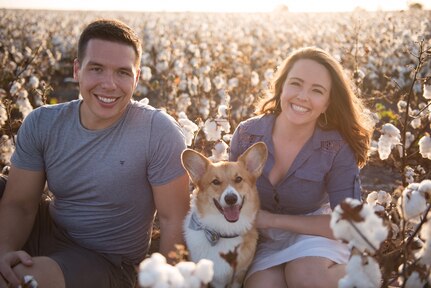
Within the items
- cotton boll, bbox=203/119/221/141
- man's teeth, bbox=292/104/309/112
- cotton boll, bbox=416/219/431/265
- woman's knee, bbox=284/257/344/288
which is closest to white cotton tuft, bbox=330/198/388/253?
cotton boll, bbox=416/219/431/265

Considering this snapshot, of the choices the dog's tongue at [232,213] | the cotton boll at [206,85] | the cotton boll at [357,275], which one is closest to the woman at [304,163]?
the dog's tongue at [232,213]

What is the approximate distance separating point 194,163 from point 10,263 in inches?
50.2

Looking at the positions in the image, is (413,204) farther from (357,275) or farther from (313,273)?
(313,273)

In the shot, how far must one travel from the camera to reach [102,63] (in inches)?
124

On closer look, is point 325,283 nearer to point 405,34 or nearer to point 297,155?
point 297,155

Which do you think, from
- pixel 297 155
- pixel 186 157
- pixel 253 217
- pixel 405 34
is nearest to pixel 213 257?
pixel 253 217

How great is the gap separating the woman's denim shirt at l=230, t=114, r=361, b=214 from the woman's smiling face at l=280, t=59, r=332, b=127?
22 centimetres

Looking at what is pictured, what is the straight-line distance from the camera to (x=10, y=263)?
9.50ft

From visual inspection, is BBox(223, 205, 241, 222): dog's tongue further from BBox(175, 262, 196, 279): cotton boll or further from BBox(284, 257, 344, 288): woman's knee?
BBox(175, 262, 196, 279): cotton boll

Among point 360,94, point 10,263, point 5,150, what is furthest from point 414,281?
point 5,150

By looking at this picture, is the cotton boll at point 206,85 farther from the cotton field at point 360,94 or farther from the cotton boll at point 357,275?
the cotton boll at point 357,275

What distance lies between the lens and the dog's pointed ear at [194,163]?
319cm

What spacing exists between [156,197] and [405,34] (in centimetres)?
1197

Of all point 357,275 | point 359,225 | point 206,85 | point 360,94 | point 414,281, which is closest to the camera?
point 359,225
